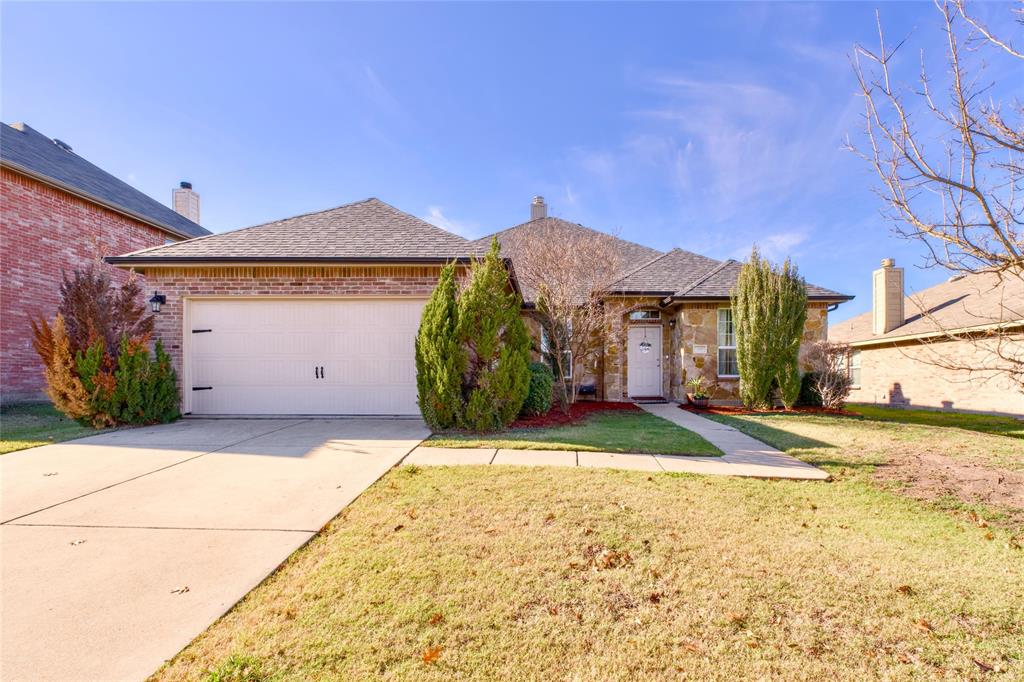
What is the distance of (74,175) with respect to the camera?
11992 millimetres

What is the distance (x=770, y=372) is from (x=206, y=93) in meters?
14.3

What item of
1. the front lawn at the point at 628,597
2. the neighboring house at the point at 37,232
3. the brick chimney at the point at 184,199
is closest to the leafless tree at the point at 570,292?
the front lawn at the point at 628,597

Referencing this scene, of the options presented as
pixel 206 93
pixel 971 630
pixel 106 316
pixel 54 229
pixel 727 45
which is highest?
pixel 727 45

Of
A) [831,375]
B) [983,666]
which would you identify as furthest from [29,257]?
[831,375]

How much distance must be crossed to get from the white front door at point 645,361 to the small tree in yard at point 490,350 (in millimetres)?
6475

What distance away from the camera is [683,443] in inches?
236

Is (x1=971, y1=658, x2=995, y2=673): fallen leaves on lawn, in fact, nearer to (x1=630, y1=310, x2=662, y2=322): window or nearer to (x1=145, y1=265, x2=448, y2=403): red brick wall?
(x1=145, y1=265, x2=448, y2=403): red brick wall

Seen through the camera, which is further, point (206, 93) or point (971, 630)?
point (206, 93)

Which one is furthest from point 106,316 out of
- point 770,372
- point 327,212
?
point 770,372

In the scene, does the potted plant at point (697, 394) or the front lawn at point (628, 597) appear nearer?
the front lawn at point (628, 597)

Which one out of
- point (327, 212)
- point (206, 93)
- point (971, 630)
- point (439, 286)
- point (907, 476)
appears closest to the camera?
point (971, 630)

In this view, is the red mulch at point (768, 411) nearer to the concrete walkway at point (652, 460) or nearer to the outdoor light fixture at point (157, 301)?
the concrete walkway at point (652, 460)

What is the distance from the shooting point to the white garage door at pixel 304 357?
809 cm

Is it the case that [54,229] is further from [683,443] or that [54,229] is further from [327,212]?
[683,443]
